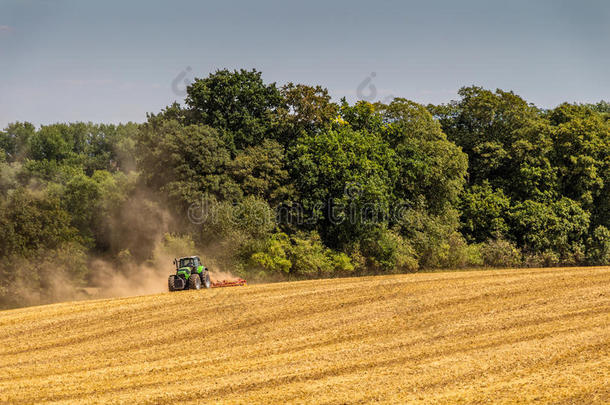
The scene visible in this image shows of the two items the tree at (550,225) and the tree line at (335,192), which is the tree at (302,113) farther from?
the tree at (550,225)

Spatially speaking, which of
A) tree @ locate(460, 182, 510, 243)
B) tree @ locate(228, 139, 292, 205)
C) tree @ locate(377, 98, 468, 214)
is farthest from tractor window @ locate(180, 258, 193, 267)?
tree @ locate(460, 182, 510, 243)

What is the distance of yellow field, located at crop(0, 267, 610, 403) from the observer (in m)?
15.8

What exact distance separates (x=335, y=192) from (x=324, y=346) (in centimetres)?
2679

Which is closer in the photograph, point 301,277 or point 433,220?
point 301,277

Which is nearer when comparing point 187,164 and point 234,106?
point 187,164

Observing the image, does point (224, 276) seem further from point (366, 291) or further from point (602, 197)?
point (602, 197)

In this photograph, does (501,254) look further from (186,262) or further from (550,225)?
(186,262)

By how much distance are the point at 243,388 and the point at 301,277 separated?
96.1ft

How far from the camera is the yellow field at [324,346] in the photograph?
15.8m

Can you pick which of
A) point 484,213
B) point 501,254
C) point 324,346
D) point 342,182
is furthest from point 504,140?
point 324,346

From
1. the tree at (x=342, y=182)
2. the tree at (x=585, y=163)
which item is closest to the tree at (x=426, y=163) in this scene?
the tree at (x=342, y=182)

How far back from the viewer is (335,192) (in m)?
46.7

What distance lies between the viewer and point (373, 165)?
46.9 metres

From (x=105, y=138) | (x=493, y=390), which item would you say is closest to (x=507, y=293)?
(x=493, y=390)
